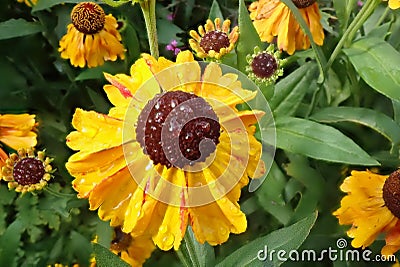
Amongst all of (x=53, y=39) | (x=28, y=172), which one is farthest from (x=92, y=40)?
(x=28, y=172)

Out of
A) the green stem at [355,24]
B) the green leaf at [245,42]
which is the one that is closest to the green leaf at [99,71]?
the green leaf at [245,42]

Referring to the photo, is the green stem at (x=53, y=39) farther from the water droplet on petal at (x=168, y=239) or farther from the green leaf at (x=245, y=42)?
the water droplet on petal at (x=168, y=239)

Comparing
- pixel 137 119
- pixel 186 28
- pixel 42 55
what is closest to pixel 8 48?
pixel 42 55

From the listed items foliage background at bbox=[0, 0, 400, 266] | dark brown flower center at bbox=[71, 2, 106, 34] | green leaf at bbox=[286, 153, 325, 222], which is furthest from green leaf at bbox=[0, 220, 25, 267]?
green leaf at bbox=[286, 153, 325, 222]

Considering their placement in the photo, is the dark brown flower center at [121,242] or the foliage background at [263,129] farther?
the dark brown flower center at [121,242]

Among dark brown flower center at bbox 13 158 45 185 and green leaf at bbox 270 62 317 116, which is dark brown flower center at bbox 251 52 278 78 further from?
dark brown flower center at bbox 13 158 45 185
